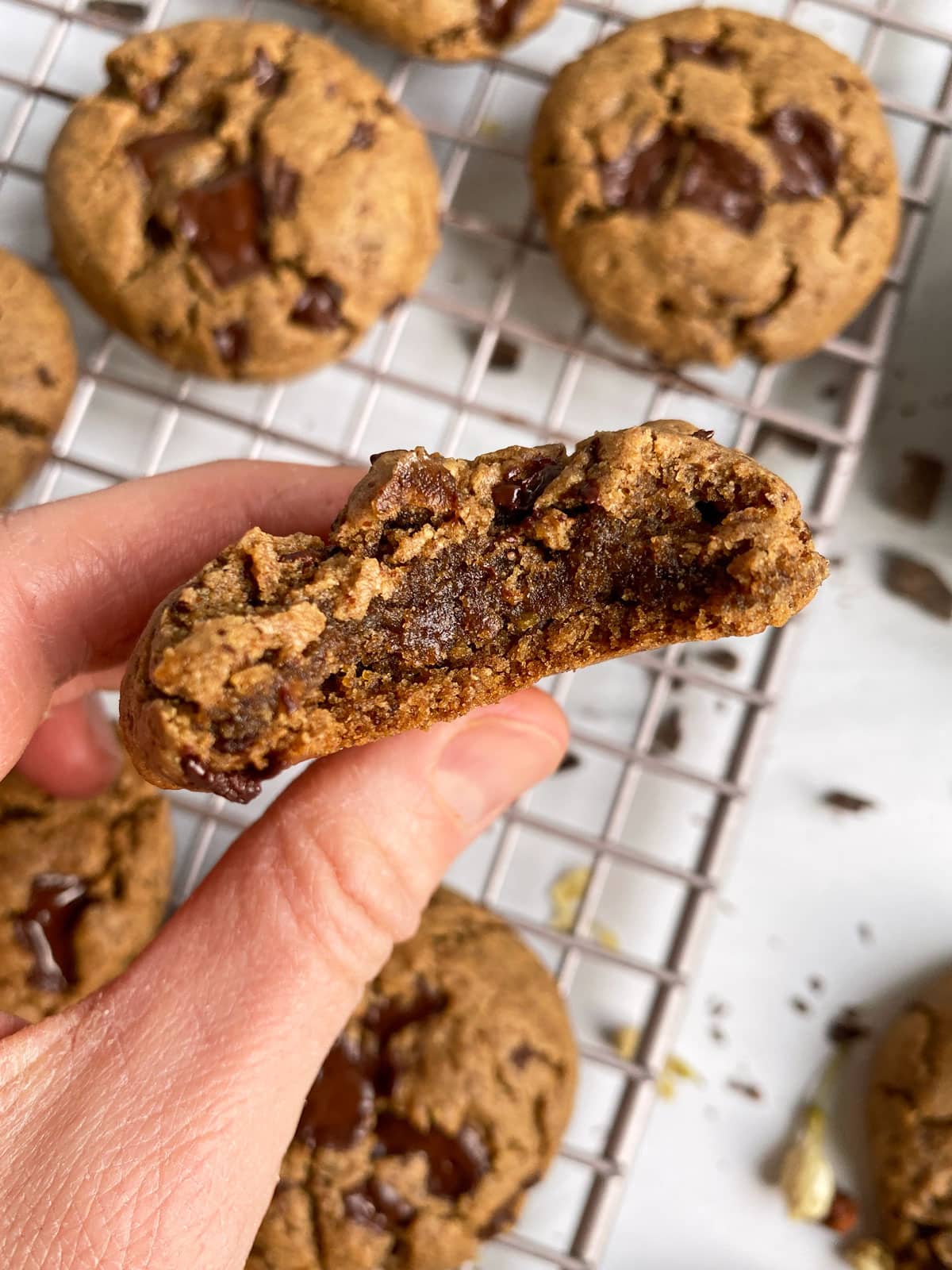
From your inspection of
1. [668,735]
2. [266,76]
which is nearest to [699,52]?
[266,76]

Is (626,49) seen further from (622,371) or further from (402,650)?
(402,650)

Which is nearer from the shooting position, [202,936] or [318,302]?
[202,936]

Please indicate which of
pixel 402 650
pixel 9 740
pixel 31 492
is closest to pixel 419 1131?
pixel 9 740

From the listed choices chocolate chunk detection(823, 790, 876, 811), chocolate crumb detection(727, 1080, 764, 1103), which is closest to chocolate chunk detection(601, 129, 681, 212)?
chocolate chunk detection(823, 790, 876, 811)

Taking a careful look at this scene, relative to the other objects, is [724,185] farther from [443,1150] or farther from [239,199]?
[443,1150]

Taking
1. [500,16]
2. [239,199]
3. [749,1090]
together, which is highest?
[500,16]

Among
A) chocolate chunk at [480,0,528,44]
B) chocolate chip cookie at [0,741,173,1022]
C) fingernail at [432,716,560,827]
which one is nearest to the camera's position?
fingernail at [432,716,560,827]

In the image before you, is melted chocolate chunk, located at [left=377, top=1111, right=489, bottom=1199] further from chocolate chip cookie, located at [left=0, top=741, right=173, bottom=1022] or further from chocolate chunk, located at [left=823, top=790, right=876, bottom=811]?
chocolate chunk, located at [left=823, top=790, right=876, bottom=811]

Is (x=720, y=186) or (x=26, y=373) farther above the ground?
(x=720, y=186)
